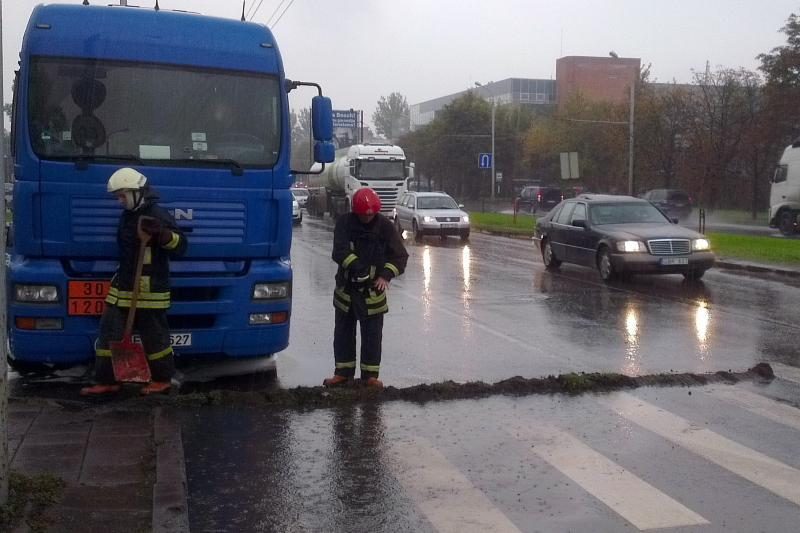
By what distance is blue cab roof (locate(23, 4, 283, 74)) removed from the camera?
8273 millimetres

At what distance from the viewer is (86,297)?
8094mm

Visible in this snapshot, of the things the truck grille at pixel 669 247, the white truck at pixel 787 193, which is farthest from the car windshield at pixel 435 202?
the truck grille at pixel 669 247

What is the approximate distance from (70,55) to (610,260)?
1130 cm

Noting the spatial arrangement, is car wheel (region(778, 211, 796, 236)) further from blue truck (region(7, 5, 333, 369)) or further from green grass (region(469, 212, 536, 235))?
blue truck (region(7, 5, 333, 369))

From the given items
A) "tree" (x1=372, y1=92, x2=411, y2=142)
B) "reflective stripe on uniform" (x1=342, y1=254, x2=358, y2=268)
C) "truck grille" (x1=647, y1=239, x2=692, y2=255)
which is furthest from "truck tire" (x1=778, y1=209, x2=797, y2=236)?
"tree" (x1=372, y1=92, x2=411, y2=142)

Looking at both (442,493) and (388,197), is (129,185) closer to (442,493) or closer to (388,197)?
(442,493)

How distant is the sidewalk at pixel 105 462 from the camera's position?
200 inches

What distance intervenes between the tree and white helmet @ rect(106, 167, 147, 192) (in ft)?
512

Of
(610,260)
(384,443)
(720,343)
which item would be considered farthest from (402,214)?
(384,443)

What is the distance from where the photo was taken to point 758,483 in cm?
598

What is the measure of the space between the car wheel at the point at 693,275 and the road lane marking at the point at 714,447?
32.7 feet

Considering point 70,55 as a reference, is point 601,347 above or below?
below

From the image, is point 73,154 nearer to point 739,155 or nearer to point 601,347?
point 601,347

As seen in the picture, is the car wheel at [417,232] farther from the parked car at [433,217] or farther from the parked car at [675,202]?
the parked car at [675,202]
